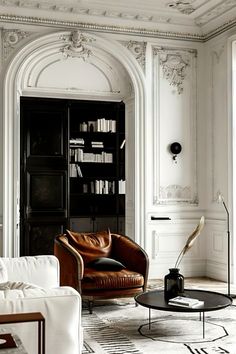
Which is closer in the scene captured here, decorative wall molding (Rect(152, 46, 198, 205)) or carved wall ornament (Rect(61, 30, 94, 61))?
carved wall ornament (Rect(61, 30, 94, 61))

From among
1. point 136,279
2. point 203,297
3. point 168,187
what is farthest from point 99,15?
point 203,297

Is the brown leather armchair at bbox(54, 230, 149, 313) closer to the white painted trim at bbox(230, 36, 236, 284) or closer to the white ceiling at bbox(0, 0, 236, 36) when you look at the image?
the white painted trim at bbox(230, 36, 236, 284)

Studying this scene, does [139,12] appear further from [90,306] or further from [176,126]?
[90,306]

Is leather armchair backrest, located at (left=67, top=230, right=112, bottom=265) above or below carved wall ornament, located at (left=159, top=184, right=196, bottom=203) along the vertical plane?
below

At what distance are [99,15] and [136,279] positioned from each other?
3250 mm

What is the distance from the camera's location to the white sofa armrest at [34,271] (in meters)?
3.60

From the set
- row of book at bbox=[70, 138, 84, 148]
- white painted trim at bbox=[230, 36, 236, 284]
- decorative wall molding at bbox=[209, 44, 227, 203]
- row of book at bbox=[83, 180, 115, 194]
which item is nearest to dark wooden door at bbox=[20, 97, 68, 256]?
row of book at bbox=[70, 138, 84, 148]

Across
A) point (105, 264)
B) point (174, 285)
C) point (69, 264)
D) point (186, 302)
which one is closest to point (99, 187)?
point (105, 264)

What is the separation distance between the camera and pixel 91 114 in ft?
27.7

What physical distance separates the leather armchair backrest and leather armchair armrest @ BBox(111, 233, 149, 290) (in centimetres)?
7

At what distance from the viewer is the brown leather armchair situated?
4598 millimetres

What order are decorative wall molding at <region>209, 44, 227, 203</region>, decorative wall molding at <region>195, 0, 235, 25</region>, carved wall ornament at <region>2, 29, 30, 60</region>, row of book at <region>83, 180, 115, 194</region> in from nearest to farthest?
decorative wall molding at <region>195, 0, 235, 25</region>
carved wall ornament at <region>2, 29, 30, 60</region>
decorative wall molding at <region>209, 44, 227, 203</region>
row of book at <region>83, 180, 115, 194</region>

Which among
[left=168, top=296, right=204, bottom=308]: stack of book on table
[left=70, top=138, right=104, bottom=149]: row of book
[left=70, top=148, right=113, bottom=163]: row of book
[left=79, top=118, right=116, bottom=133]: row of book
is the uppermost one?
[left=79, top=118, right=116, bottom=133]: row of book

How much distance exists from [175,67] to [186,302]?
371 centimetres
